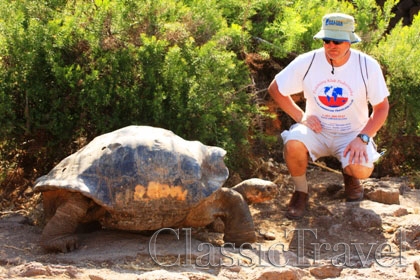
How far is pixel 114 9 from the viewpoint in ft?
21.4

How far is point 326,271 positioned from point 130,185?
59.7 inches

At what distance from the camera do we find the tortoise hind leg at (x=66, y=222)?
5.16 meters

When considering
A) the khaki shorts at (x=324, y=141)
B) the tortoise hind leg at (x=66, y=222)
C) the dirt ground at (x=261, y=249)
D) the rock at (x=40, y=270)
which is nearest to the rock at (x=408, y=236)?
the dirt ground at (x=261, y=249)

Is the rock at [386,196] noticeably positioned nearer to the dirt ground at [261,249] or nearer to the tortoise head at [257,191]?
the dirt ground at [261,249]

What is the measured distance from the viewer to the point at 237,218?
18.5ft

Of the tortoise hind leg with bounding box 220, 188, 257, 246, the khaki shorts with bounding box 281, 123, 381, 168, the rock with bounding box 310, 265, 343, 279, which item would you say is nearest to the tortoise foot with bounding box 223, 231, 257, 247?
the tortoise hind leg with bounding box 220, 188, 257, 246

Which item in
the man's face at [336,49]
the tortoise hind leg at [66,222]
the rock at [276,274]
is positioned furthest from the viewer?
the man's face at [336,49]

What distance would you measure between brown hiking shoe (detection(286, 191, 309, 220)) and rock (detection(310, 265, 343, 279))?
4.36 feet

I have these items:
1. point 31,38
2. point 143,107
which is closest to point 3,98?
point 31,38

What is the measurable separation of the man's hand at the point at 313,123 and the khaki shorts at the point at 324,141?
0.04m

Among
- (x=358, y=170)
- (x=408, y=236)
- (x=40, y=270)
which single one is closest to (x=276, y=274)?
(x=40, y=270)

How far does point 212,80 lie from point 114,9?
1101 mm

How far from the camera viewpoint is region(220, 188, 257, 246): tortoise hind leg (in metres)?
5.63

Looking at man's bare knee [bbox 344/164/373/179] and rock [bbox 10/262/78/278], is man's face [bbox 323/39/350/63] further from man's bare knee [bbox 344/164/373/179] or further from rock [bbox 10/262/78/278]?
rock [bbox 10/262/78/278]
